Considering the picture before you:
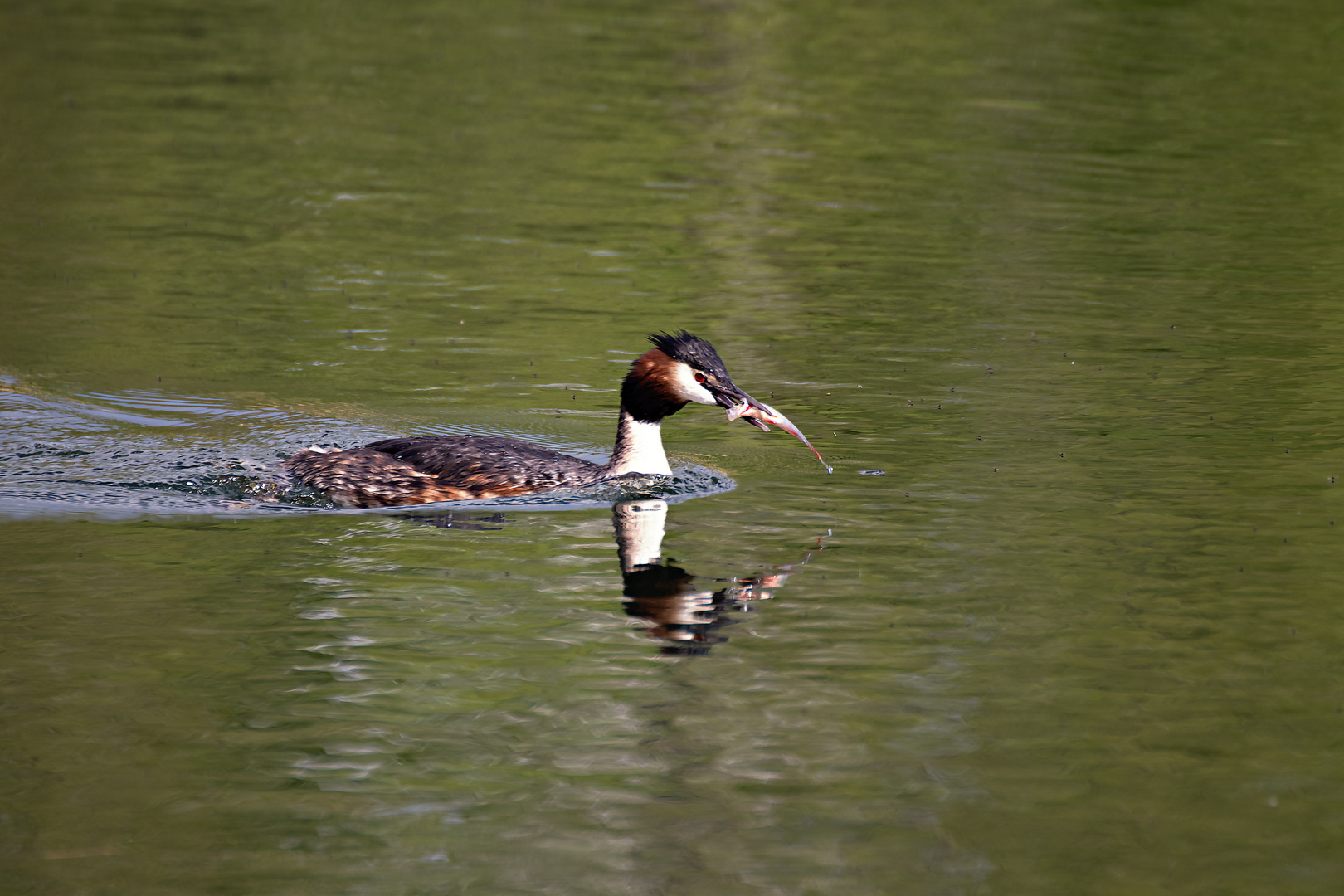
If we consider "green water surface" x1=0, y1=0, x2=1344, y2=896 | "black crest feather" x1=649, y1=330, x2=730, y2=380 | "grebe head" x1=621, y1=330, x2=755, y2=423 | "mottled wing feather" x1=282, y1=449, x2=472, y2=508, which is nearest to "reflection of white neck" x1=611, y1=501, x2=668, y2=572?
"green water surface" x1=0, y1=0, x2=1344, y2=896

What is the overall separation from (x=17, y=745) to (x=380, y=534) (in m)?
3.73

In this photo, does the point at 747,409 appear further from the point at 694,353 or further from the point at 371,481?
the point at 371,481

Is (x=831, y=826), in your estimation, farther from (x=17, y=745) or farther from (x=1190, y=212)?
(x=1190, y=212)

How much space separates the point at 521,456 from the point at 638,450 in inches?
34.9

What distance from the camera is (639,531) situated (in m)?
11.5

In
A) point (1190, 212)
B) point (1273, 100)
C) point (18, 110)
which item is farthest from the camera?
point (1273, 100)

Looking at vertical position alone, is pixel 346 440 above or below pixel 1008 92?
below

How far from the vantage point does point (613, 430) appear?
14.4 meters

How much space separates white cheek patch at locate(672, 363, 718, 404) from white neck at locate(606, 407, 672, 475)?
1.19 feet

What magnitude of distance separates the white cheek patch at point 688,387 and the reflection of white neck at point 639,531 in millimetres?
814

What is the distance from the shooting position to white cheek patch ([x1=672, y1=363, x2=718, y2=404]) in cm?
1209

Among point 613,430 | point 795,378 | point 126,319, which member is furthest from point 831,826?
point 126,319

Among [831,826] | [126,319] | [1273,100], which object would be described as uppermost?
[1273,100]

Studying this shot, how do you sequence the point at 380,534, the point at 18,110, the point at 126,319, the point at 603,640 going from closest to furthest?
the point at 603,640, the point at 380,534, the point at 126,319, the point at 18,110
